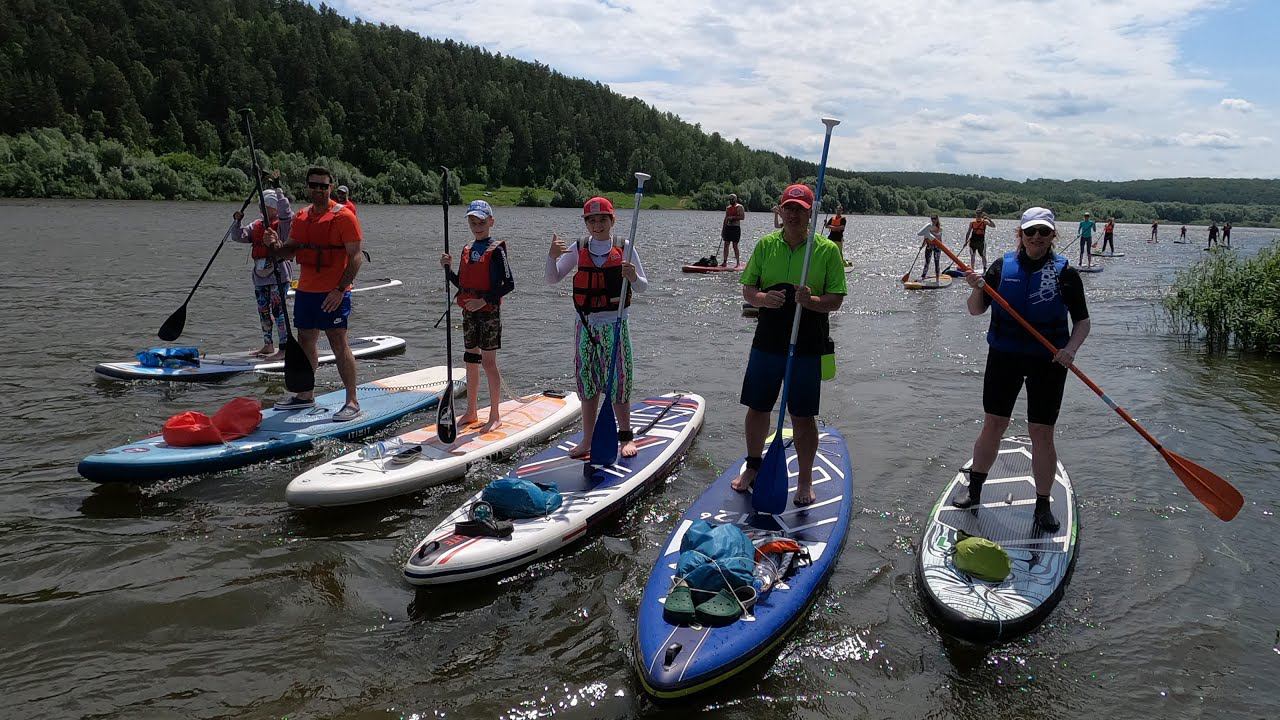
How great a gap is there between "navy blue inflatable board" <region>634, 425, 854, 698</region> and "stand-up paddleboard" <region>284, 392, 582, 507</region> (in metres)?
2.16

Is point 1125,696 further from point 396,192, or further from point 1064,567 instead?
point 396,192

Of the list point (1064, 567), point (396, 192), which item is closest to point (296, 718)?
point (1064, 567)

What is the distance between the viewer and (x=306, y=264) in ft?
23.0

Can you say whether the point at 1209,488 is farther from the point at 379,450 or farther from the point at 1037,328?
the point at 379,450

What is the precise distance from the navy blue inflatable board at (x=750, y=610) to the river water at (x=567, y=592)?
0.23 m

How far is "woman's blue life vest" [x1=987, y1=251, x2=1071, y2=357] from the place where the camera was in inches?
198

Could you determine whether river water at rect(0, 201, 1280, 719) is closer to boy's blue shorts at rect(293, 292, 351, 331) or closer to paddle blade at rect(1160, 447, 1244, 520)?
paddle blade at rect(1160, 447, 1244, 520)

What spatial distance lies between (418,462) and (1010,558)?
4389 millimetres

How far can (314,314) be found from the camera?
7141 mm

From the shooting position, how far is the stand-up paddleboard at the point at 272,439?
6047 mm

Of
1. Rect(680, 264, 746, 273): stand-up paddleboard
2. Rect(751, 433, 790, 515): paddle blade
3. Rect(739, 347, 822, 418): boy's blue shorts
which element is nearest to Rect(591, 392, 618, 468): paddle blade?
Rect(739, 347, 822, 418): boy's blue shorts

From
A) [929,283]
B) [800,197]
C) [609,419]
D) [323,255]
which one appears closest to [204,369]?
[323,255]

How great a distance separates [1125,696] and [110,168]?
59166 millimetres

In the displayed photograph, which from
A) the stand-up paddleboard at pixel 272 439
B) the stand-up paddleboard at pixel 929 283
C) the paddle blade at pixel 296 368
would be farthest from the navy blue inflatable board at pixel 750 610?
the stand-up paddleboard at pixel 929 283
